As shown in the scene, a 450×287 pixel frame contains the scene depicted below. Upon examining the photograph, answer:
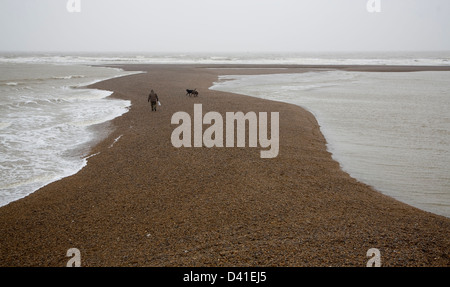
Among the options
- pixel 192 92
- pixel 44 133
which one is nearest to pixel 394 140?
pixel 192 92

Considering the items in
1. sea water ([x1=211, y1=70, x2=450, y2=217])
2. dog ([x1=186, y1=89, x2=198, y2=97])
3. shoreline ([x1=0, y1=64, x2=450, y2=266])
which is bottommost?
shoreline ([x1=0, y1=64, x2=450, y2=266])

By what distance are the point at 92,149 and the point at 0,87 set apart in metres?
26.9

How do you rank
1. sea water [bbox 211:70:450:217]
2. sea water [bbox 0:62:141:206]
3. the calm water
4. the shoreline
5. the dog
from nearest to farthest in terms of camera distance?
the shoreline → sea water [bbox 211:70:450:217] → the calm water → sea water [bbox 0:62:141:206] → the dog

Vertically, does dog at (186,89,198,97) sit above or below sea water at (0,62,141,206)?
above

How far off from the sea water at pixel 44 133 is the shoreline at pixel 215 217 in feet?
3.98

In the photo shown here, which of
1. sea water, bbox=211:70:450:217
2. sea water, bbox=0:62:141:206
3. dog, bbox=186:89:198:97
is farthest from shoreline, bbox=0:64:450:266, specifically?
dog, bbox=186:89:198:97

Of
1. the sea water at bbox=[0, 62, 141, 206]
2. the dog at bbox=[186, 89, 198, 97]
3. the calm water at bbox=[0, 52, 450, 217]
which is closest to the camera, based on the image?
the calm water at bbox=[0, 52, 450, 217]

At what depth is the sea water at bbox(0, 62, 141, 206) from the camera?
1003cm

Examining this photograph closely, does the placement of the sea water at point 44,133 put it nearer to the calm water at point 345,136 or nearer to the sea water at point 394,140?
the calm water at point 345,136

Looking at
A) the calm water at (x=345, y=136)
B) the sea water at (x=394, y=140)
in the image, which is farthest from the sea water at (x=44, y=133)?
the sea water at (x=394, y=140)

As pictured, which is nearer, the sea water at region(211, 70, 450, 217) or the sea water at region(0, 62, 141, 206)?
the sea water at region(211, 70, 450, 217)

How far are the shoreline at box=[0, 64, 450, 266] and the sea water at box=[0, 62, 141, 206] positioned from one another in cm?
121

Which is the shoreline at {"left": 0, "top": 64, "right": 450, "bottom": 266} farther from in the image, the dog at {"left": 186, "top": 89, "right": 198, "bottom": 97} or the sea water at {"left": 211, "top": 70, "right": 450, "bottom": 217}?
the dog at {"left": 186, "top": 89, "right": 198, "bottom": 97}

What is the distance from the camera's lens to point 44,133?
1522cm
